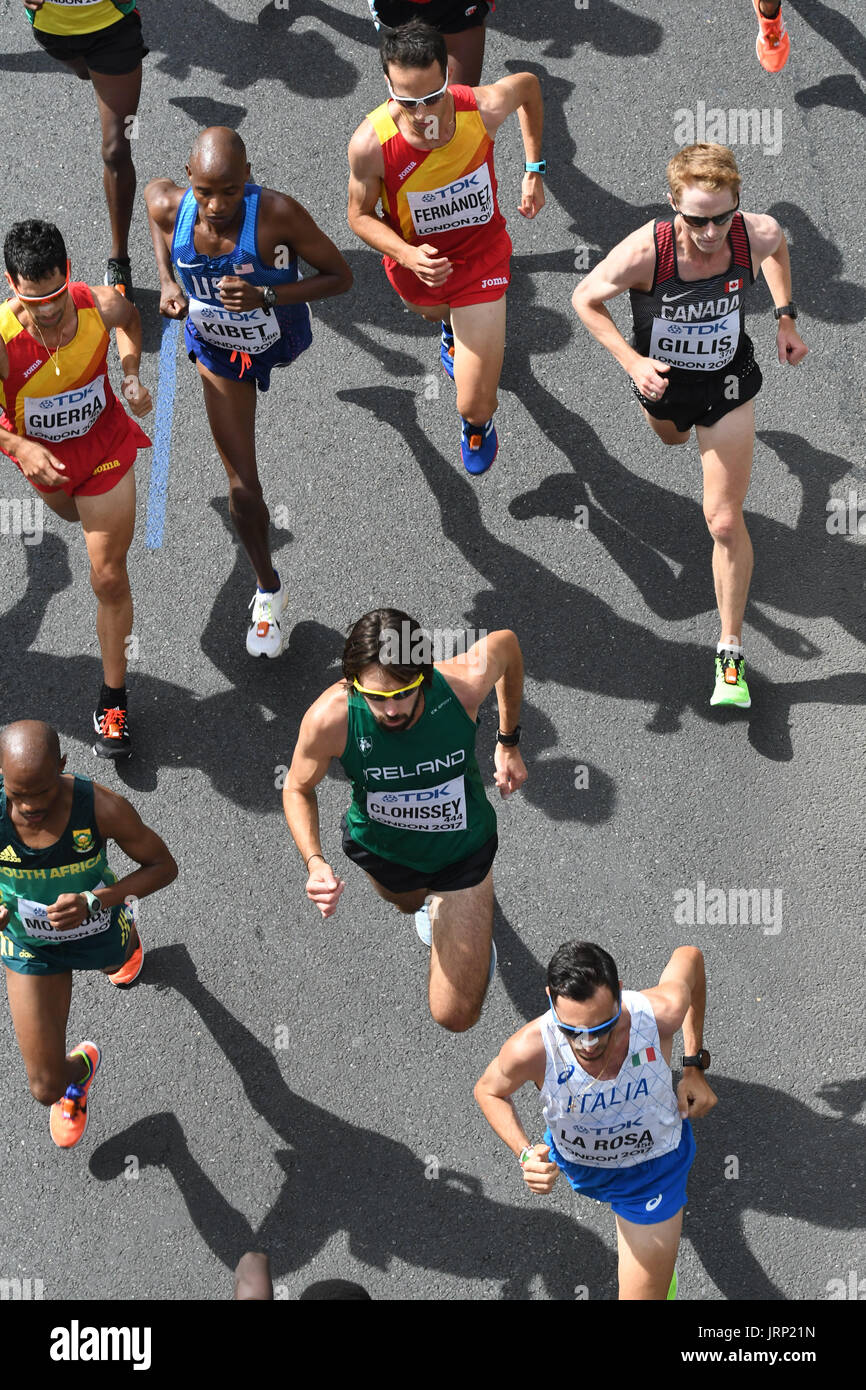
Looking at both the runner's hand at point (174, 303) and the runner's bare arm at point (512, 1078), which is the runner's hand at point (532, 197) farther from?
the runner's bare arm at point (512, 1078)

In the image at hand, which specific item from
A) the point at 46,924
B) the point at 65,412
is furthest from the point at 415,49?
the point at 46,924

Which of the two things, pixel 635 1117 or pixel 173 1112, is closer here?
pixel 635 1117

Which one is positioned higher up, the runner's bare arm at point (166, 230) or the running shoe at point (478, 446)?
the runner's bare arm at point (166, 230)

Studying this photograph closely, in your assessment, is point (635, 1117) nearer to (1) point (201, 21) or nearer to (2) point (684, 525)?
(2) point (684, 525)

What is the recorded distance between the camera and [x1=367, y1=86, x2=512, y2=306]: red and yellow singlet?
7250mm

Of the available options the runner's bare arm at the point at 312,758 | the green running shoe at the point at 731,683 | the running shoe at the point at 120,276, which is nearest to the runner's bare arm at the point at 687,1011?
the runner's bare arm at the point at 312,758

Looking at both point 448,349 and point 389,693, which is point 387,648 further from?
point 448,349

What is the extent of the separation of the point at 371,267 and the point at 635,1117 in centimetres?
531

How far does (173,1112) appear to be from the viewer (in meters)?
6.82

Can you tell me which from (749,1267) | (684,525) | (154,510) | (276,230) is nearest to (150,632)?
(154,510)

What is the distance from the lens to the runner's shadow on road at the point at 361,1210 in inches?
252

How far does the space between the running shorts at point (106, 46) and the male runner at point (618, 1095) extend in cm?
545

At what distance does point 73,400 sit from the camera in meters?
6.80

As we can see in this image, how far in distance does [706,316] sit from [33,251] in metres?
2.77
